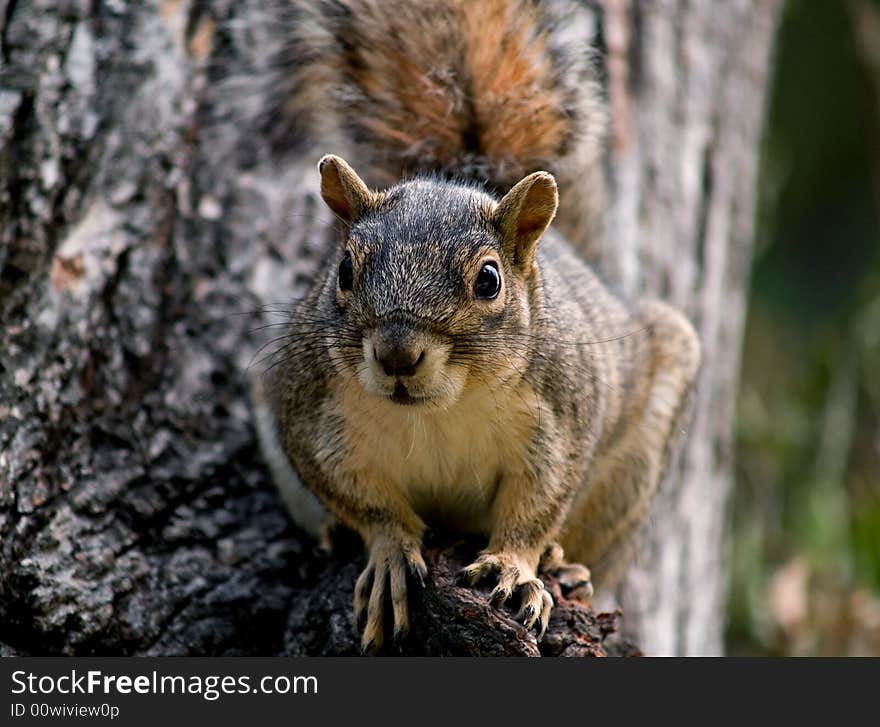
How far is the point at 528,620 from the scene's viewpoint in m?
Result: 2.12

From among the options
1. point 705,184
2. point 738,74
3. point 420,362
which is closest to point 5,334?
point 420,362

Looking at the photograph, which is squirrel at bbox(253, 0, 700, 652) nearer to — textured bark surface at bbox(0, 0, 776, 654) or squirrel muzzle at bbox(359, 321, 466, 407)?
squirrel muzzle at bbox(359, 321, 466, 407)

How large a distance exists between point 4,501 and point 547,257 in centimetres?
128

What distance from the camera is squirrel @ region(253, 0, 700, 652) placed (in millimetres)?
2168

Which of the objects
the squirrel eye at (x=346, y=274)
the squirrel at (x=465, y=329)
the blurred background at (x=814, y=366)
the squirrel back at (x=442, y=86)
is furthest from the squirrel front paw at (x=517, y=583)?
the blurred background at (x=814, y=366)

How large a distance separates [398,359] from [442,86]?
1.01 m

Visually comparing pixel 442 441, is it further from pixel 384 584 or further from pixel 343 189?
pixel 343 189

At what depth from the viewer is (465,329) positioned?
6.99ft

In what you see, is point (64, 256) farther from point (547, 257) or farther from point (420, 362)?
point (547, 257)

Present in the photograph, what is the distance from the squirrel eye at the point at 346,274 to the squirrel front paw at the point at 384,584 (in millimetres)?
499

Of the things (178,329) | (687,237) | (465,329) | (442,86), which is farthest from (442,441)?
(687,237)

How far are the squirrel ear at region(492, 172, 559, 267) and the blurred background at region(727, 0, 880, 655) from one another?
1.94 m

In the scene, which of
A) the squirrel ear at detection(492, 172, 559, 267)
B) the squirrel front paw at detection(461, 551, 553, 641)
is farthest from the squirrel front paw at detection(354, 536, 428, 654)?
the squirrel ear at detection(492, 172, 559, 267)
